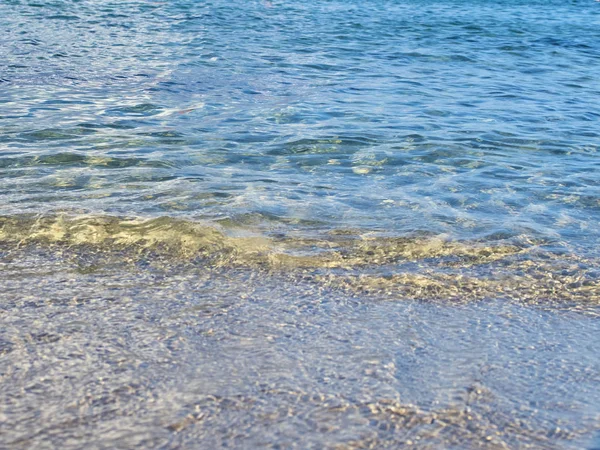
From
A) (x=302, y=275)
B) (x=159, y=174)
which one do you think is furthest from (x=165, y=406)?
(x=159, y=174)

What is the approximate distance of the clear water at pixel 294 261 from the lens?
2.81 m

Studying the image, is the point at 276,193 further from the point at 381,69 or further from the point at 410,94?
the point at 381,69

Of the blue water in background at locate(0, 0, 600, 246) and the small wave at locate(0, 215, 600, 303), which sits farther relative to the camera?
the blue water in background at locate(0, 0, 600, 246)

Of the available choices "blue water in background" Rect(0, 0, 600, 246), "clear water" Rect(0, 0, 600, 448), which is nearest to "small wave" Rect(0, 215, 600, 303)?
"clear water" Rect(0, 0, 600, 448)

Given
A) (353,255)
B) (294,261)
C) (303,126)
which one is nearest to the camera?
(294,261)

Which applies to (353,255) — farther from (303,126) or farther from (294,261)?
(303,126)

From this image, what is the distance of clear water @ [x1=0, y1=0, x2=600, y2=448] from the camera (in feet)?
9.23

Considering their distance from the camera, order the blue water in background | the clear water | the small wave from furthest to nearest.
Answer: the blue water in background, the small wave, the clear water

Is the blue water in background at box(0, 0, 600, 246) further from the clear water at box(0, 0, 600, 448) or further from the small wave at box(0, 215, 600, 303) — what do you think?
the small wave at box(0, 215, 600, 303)

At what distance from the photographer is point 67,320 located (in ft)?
11.4

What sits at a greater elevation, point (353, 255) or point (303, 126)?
point (353, 255)

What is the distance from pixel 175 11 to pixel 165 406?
16.8m

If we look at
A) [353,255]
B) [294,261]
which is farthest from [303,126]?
[294,261]

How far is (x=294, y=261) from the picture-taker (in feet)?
14.5
